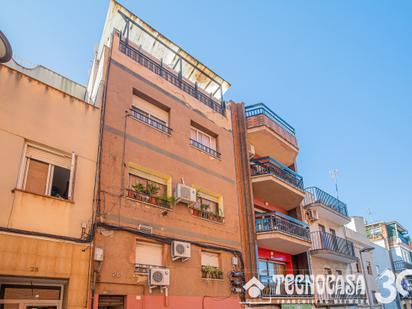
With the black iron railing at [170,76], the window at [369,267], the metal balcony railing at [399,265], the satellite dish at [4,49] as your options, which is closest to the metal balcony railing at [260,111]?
the black iron railing at [170,76]

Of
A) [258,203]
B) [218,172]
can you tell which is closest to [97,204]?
[218,172]

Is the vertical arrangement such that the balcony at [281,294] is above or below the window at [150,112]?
below

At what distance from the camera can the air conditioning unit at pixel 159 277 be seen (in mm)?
9492

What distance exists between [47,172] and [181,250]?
455 centimetres

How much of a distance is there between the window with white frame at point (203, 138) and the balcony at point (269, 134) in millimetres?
2199

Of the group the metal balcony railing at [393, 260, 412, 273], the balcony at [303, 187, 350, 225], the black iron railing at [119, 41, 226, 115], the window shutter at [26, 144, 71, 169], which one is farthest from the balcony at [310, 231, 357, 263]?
the metal balcony railing at [393, 260, 412, 273]

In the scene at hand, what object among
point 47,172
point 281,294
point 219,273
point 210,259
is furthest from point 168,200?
point 281,294

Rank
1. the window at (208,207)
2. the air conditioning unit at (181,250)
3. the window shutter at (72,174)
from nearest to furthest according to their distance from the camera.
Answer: the window shutter at (72,174)
the air conditioning unit at (181,250)
the window at (208,207)

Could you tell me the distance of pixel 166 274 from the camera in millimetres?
9828

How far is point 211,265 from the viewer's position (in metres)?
12.1

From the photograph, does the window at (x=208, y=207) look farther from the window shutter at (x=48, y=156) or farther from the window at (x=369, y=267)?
the window at (x=369, y=267)

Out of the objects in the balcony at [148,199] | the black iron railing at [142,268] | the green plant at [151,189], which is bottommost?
the black iron railing at [142,268]

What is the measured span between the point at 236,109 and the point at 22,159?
10.7m

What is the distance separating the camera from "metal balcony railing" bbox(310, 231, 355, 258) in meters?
18.2
